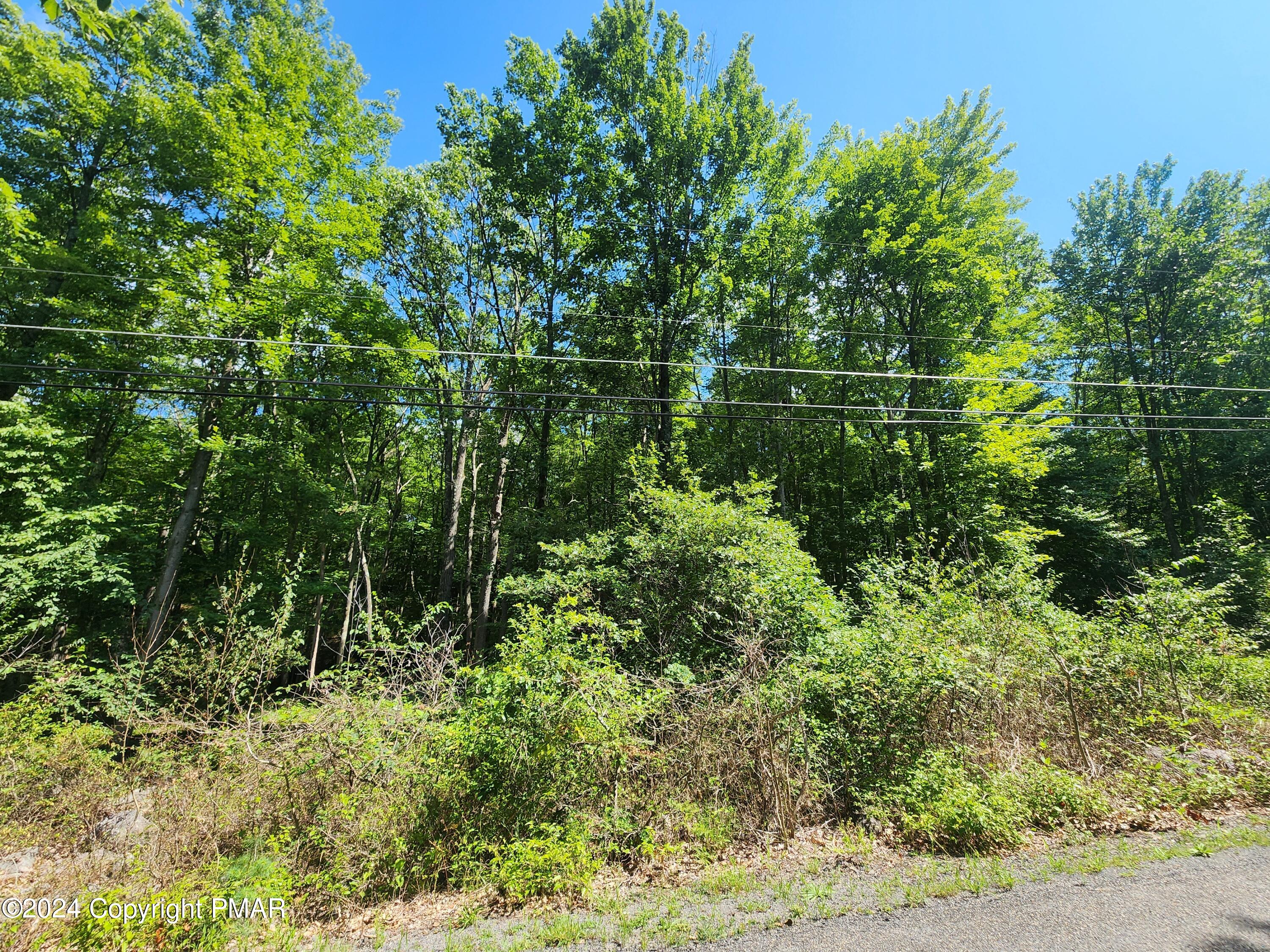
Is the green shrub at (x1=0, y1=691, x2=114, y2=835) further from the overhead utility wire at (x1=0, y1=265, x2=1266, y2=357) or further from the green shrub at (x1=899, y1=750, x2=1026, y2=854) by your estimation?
the green shrub at (x1=899, y1=750, x2=1026, y2=854)

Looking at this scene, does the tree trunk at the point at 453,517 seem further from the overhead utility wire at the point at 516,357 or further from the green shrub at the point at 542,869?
the green shrub at the point at 542,869

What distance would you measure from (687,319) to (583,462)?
8537 millimetres

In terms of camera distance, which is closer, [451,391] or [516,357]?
[516,357]

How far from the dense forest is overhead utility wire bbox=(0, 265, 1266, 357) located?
179 millimetres

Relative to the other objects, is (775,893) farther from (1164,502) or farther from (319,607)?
(1164,502)

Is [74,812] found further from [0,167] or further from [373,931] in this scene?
[0,167]

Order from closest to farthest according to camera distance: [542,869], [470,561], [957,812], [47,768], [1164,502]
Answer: [542,869], [957,812], [47,768], [470,561], [1164,502]

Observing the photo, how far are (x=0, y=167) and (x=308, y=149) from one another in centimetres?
734

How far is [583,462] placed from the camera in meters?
21.3

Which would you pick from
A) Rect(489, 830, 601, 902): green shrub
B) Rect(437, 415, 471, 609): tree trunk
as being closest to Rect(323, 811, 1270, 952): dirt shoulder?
Rect(489, 830, 601, 902): green shrub

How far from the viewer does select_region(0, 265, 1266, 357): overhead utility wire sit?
9.68 meters

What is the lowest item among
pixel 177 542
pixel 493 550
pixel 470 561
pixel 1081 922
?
pixel 1081 922

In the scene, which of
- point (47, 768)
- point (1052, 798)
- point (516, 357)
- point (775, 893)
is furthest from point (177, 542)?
A: point (1052, 798)

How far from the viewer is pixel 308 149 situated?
11.4 meters
